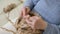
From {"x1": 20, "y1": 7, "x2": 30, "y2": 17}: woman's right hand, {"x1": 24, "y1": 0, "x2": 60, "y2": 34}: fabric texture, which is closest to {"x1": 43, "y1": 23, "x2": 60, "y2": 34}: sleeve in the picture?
{"x1": 24, "y1": 0, "x2": 60, "y2": 34}: fabric texture

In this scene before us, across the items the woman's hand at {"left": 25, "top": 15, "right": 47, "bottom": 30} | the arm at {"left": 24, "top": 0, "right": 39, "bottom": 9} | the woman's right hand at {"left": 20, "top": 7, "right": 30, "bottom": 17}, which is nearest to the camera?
the woman's hand at {"left": 25, "top": 15, "right": 47, "bottom": 30}

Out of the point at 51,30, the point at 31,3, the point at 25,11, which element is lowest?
the point at 51,30

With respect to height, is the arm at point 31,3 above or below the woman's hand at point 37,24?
above

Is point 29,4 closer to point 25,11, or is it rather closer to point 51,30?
point 25,11

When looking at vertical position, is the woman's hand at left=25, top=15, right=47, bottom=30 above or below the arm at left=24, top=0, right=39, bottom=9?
below

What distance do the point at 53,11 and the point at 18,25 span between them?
0.30 meters

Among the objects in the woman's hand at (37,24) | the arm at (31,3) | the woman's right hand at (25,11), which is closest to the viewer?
the woman's hand at (37,24)

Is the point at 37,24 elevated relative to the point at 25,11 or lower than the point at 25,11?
lower

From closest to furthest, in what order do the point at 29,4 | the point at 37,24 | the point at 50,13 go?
the point at 37,24
the point at 50,13
the point at 29,4

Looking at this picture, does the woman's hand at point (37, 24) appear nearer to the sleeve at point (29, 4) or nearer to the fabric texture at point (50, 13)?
the fabric texture at point (50, 13)

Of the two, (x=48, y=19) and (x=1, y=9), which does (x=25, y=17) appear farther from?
(x=1, y=9)

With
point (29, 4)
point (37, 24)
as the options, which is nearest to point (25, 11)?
point (29, 4)

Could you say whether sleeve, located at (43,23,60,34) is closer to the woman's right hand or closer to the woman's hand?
the woman's hand

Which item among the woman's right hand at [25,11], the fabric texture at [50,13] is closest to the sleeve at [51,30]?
the fabric texture at [50,13]
